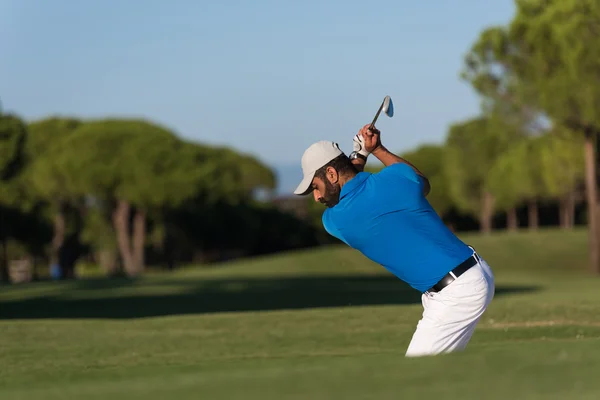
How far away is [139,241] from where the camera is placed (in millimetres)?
79438

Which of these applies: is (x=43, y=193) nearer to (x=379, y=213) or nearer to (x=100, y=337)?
(x=100, y=337)

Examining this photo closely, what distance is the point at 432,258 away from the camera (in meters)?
7.29

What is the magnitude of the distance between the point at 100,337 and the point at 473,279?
10396 mm

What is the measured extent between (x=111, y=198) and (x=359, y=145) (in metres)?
72.6

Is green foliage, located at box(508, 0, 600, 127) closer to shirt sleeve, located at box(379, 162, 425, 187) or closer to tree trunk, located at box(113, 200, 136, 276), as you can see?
shirt sleeve, located at box(379, 162, 425, 187)

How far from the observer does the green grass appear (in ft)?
21.3

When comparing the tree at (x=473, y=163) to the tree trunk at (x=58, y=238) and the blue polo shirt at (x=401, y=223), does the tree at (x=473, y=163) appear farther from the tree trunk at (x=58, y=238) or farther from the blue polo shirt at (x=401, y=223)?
the blue polo shirt at (x=401, y=223)

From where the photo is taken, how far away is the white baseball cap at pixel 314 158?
7.36 metres

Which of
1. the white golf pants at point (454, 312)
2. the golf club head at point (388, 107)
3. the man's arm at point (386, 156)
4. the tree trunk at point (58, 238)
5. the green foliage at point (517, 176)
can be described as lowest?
the tree trunk at point (58, 238)

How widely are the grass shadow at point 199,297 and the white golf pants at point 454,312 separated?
51.7 feet

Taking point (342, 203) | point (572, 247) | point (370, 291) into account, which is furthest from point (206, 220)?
point (342, 203)

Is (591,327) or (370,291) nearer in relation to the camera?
(591,327)

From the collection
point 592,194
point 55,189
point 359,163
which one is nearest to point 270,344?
point 359,163

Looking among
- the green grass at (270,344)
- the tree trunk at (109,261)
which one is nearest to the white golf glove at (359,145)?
the green grass at (270,344)
